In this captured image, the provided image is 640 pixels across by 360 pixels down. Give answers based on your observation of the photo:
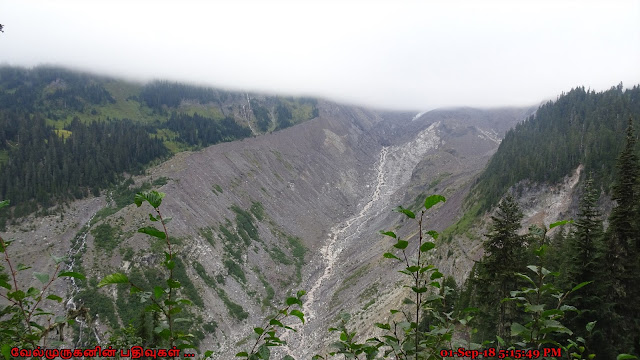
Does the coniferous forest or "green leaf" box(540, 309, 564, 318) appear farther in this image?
the coniferous forest

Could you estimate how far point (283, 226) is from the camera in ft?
304

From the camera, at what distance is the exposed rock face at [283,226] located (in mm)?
56188

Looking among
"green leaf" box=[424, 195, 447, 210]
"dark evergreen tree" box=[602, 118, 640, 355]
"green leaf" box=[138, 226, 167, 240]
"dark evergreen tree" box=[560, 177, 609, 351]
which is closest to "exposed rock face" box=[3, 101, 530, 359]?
"dark evergreen tree" box=[560, 177, 609, 351]

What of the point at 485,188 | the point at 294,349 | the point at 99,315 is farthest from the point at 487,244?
the point at 485,188

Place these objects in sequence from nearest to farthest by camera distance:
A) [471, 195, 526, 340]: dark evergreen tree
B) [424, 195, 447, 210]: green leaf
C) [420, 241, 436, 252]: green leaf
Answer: [424, 195, 447, 210]: green leaf, [420, 241, 436, 252]: green leaf, [471, 195, 526, 340]: dark evergreen tree

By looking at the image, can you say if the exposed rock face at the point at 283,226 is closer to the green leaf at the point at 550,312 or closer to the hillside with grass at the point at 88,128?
the hillside with grass at the point at 88,128

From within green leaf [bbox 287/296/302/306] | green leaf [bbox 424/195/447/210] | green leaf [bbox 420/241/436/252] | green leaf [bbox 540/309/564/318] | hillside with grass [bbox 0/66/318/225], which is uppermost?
green leaf [bbox 424/195/447/210]

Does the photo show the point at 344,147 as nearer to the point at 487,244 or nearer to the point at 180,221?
the point at 180,221

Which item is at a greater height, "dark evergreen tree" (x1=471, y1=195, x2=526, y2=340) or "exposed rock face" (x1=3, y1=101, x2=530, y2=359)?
"dark evergreen tree" (x1=471, y1=195, x2=526, y2=340)

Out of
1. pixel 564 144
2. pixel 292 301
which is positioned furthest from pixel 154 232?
pixel 564 144

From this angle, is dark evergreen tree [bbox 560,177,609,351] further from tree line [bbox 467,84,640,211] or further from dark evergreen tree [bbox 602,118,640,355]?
tree line [bbox 467,84,640,211]

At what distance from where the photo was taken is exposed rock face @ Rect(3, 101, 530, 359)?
56188mm

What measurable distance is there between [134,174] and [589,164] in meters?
95.0

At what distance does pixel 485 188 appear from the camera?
82.2m
